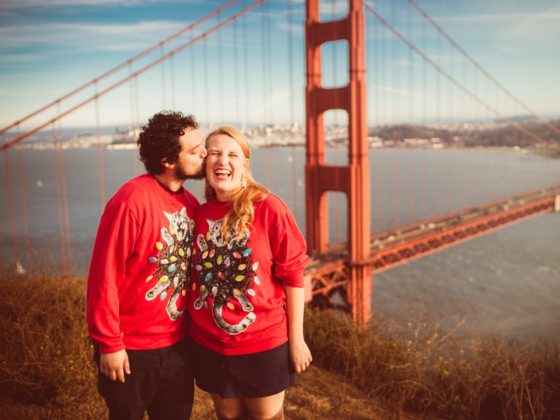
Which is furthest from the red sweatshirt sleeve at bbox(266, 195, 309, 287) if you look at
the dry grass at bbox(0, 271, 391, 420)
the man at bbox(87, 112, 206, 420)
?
the dry grass at bbox(0, 271, 391, 420)

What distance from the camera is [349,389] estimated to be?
3254mm

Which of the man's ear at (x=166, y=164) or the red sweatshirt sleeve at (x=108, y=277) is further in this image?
the man's ear at (x=166, y=164)

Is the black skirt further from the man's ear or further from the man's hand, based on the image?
the man's ear

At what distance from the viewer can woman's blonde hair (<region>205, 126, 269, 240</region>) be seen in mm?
1646

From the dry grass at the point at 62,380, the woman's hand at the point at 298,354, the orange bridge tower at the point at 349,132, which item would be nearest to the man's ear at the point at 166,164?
the woman's hand at the point at 298,354

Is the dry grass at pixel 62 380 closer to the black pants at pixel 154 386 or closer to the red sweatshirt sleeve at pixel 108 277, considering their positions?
the black pants at pixel 154 386

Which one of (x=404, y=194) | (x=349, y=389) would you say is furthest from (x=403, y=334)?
(x=404, y=194)

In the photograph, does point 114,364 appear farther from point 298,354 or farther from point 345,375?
point 345,375

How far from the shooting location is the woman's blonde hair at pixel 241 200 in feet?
5.40

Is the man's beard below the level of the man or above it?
above

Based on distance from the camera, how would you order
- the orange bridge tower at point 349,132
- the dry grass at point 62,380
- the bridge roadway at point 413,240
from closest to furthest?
the dry grass at point 62,380 < the orange bridge tower at point 349,132 < the bridge roadway at point 413,240

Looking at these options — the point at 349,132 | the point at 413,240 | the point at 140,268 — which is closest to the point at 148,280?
the point at 140,268

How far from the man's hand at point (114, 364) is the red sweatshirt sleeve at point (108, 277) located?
0.02 m

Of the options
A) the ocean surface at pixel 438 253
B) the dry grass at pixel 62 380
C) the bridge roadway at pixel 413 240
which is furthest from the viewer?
the ocean surface at pixel 438 253
